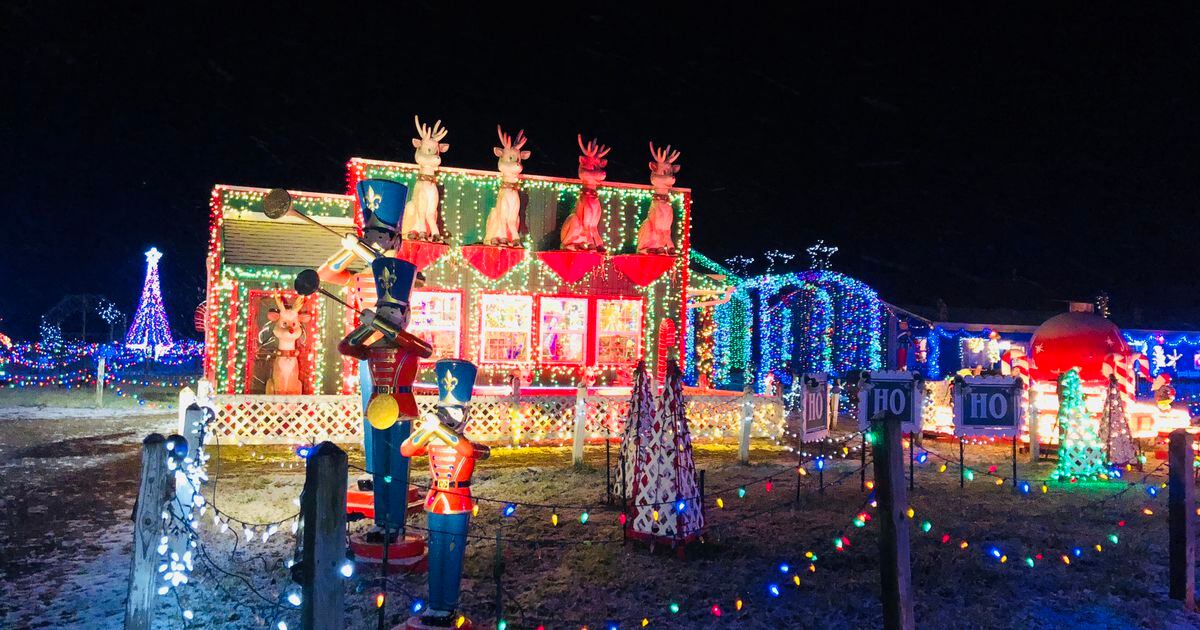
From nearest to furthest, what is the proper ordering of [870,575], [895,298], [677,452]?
[870,575]
[677,452]
[895,298]

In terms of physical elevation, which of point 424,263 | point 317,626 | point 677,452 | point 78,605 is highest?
point 424,263

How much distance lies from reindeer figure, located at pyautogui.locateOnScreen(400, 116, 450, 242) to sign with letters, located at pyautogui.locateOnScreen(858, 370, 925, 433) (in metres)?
8.48

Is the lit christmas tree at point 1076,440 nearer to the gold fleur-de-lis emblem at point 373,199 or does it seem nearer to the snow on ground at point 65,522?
the gold fleur-de-lis emblem at point 373,199

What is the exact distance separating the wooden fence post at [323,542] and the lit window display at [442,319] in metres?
12.0

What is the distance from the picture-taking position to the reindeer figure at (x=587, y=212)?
1506 cm

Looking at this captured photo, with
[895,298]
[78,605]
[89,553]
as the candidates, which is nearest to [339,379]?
[89,553]

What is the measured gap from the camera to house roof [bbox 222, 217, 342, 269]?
563 inches

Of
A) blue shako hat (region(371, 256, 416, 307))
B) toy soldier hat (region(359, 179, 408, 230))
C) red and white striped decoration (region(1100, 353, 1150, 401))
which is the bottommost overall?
red and white striped decoration (region(1100, 353, 1150, 401))

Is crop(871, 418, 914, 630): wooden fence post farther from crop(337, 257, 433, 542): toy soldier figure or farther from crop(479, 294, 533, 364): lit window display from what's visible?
crop(479, 294, 533, 364): lit window display

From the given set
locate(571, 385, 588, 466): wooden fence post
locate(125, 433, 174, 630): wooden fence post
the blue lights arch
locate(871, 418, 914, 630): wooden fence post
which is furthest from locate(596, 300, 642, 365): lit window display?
locate(125, 433, 174, 630): wooden fence post

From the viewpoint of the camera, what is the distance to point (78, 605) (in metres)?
5.14

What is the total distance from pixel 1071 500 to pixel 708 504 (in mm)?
4562

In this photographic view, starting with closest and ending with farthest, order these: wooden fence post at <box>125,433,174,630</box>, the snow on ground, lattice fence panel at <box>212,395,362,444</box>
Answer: wooden fence post at <box>125,433,174,630</box> < the snow on ground < lattice fence panel at <box>212,395,362,444</box>

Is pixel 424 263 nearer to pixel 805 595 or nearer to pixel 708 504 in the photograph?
pixel 708 504
